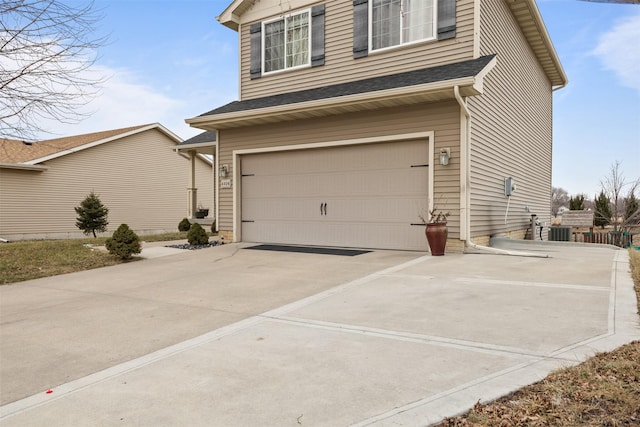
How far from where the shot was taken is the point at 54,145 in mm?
19609

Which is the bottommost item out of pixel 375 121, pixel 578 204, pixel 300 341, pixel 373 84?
pixel 300 341

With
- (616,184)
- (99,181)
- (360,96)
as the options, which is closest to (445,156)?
(360,96)

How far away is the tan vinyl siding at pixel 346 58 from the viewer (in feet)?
27.4

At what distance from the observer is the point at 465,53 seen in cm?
830

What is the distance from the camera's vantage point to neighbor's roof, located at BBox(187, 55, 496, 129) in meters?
7.39

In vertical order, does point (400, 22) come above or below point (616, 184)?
above

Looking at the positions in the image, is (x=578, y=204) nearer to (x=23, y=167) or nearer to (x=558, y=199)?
(x=23, y=167)

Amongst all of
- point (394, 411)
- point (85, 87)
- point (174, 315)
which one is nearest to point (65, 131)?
point (85, 87)

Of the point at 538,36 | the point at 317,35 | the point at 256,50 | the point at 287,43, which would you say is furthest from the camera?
the point at 538,36

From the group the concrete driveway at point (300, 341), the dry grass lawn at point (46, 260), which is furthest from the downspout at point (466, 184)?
the dry grass lawn at point (46, 260)

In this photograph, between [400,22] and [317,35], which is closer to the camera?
[400,22]

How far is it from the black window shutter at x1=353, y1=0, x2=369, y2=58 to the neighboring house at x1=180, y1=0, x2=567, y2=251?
0.03 metres

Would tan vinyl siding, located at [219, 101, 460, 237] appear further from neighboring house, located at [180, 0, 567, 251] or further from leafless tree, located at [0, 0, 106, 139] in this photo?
leafless tree, located at [0, 0, 106, 139]

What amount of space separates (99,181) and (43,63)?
13113mm
